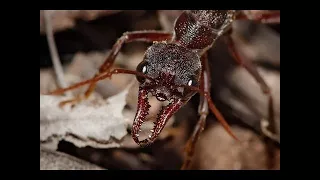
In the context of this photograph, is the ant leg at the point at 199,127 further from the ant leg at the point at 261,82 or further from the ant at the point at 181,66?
the ant leg at the point at 261,82

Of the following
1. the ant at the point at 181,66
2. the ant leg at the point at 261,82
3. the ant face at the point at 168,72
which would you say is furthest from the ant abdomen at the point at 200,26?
the ant face at the point at 168,72

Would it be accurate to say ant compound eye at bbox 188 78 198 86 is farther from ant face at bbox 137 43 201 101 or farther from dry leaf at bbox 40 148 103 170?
dry leaf at bbox 40 148 103 170

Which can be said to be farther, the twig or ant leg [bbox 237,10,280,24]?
ant leg [bbox 237,10,280,24]

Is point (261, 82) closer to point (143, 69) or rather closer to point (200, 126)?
point (200, 126)

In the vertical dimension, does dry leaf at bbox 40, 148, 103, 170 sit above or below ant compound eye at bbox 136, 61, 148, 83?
below

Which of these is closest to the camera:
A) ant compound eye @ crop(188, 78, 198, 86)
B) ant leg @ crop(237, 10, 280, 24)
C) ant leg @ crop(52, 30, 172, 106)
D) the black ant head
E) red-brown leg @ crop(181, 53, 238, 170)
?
the black ant head

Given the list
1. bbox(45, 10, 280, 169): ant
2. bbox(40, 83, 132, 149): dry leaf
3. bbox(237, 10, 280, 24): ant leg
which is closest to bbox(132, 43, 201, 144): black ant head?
bbox(45, 10, 280, 169): ant

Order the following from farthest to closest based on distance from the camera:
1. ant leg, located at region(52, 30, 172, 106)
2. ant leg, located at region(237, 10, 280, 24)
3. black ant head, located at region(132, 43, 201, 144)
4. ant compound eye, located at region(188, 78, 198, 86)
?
ant leg, located at region(237, 10, 280, 24) < ant leg, located at region(52, 30, 172, 106) < ant compound eye, located at region(188, 78, 198, 86) < black ant head, located at region(132, 43, 201, 144)

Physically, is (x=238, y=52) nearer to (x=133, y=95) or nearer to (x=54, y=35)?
(x=133, y=95)
